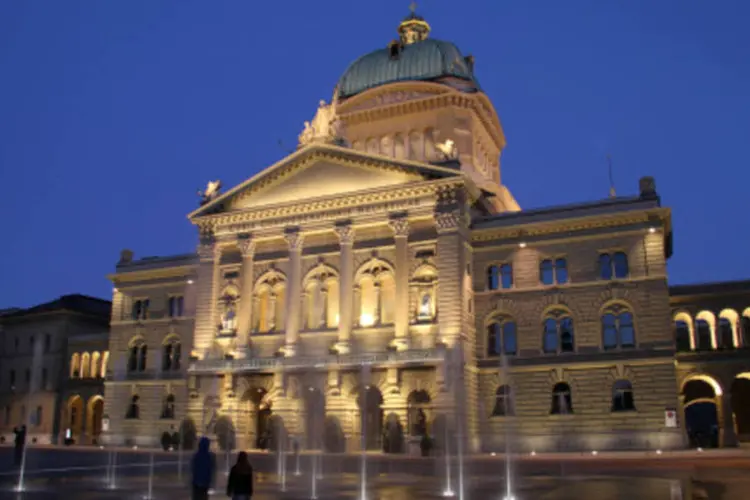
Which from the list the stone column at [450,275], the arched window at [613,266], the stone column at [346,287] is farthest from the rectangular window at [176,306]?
the arched window at [613,266]

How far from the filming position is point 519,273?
47844 mm

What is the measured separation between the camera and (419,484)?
79.8 feet

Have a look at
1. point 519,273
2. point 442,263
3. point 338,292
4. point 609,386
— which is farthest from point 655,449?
point 338,292

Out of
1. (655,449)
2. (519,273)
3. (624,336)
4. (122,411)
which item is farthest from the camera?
(122,411)

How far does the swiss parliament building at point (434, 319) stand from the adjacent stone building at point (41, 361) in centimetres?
1458

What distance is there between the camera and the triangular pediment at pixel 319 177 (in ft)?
160

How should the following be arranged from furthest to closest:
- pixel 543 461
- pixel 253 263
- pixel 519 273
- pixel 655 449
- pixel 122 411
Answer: pixel 122 411 → pixel 253 263 → pixel 519 273 → pixel 655 449 → pixel 543 461

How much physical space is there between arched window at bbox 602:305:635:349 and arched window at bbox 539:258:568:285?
11.2ft

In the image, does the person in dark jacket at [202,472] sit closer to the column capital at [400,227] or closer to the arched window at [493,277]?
the column capital at [400,227]

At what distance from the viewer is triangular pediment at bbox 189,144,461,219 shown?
48.8 meters

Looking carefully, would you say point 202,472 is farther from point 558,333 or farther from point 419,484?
point 558,333

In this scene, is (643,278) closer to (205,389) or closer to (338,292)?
(338,292)

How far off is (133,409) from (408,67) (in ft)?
121

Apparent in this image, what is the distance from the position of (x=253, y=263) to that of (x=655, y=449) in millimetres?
28779
